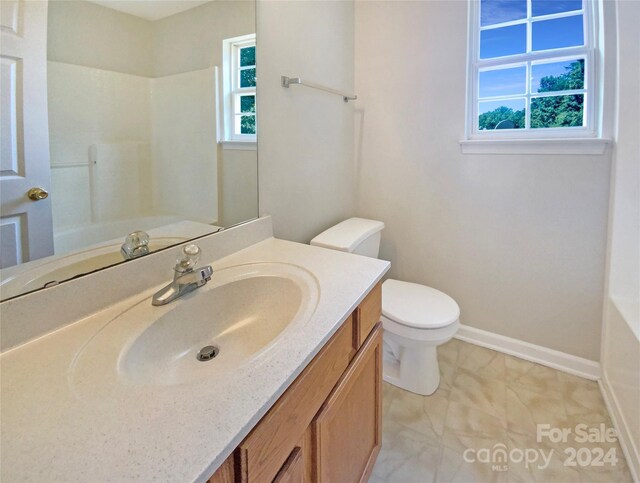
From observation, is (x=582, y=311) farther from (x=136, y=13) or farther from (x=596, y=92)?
(x=136, y=13)

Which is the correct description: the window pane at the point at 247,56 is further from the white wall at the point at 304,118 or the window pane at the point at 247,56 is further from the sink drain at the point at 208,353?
the sink drain at the point at 208,353

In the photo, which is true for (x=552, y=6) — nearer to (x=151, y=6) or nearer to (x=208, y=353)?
(x=151, y=6)

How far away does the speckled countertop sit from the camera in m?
0.47

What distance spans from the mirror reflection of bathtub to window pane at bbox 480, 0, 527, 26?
201 cm

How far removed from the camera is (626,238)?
1.57 m

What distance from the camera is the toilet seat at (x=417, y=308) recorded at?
1.63 metres

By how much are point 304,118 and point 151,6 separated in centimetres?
86

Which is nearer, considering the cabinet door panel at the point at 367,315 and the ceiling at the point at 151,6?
the ceiling at the point at 151,6

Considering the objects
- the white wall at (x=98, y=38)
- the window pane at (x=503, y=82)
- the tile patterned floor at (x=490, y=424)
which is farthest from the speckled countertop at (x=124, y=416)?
the window pane at (x=503, y=82)

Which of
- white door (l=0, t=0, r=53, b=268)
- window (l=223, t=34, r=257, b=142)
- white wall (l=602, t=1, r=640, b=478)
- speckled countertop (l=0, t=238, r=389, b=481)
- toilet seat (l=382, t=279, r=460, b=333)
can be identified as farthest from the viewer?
toilet seat (l=382, t=279, r=460, b=333)

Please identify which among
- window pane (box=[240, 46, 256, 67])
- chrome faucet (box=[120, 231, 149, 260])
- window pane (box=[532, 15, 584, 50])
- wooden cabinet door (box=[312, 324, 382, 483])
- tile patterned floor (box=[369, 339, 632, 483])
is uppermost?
window pane (box=[532, 15, 584, 50])

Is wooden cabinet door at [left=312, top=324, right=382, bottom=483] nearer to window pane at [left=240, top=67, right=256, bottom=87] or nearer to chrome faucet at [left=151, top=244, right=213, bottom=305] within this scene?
chrome faucet at [left=151, top=244, right=213, bottom=305]

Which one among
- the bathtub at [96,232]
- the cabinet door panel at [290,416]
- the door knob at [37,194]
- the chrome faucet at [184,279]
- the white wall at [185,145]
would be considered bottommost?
the cabinet door panel at [290,416]

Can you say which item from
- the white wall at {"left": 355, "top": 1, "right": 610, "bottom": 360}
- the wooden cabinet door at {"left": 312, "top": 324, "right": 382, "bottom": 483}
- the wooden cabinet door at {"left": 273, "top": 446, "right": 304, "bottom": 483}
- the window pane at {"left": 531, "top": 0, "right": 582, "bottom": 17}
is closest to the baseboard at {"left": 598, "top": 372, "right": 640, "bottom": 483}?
the white wall at {"left": 355, "top": 1, "right": 610, "bottom": 360}
